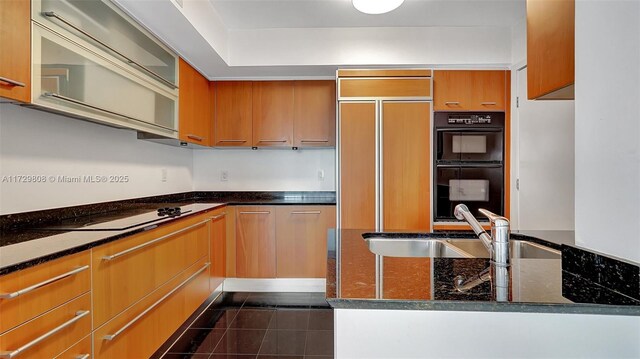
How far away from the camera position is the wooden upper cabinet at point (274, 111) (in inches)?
141

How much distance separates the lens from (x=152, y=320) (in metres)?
1.98

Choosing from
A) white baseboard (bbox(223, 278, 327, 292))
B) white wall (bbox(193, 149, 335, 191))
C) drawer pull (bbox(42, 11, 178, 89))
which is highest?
drawer pull (bbox(42, 11, 178, 89))

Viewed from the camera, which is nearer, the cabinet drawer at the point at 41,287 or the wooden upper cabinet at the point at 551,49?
the cabinet drawer at the point at 41,287

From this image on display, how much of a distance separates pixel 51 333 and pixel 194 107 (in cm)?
227

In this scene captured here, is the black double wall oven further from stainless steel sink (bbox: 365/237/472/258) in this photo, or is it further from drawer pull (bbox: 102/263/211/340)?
drawer pull (bbox: 102/263/211/340)

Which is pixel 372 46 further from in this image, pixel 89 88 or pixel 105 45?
pixel 89 88

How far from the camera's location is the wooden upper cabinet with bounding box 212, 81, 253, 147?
360 centimetres

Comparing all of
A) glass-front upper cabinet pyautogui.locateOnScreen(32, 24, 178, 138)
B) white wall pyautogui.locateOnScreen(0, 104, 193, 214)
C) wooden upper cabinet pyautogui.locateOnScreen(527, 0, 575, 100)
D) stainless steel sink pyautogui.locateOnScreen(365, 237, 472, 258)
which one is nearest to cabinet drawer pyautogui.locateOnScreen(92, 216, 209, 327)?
white wall pyautogui.locateOnScreen(0, 104, 193, 214)

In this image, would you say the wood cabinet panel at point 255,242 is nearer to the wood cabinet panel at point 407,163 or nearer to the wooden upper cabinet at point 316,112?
the wooden upper cabinet at point 316,112

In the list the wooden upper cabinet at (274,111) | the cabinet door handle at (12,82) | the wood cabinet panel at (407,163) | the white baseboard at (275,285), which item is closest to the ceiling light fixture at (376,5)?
the wood cabinet panel at (407,163)

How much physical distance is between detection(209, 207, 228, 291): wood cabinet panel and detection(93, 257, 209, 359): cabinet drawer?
279mm

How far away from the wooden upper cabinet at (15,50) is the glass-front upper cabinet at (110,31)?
0.23ft

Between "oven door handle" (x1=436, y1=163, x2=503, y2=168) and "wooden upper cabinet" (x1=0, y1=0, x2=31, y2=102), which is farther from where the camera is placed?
"oven door handle" (x1=436, y1=163, x2=503, y2=168)

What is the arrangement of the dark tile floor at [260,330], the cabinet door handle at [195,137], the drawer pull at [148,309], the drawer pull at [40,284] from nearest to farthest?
the drawer pull at [40,284]
the drawer pull at [148,309]
the dark tile floor at [260,330]
the cabinet door handle at [195,137]
